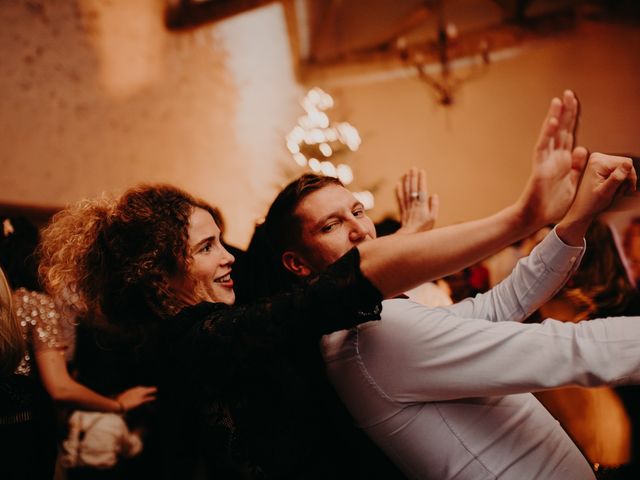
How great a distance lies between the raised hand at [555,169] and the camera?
0.82 metres

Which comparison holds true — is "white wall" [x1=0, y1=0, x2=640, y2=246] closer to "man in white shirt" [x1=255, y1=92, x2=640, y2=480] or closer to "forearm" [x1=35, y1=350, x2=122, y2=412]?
"forearm" [x1=35, y1=350, x2=122, y2=412]

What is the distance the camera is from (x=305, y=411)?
45.9 inches

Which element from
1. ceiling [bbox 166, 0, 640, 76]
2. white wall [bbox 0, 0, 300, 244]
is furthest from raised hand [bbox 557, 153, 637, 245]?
ceiling [bbox 166, 0, 640, 76]

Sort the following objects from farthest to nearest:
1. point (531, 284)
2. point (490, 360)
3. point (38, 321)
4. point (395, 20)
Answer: point (395, 20) → point (38, 321) → point (531, 284) → point (490, 360)

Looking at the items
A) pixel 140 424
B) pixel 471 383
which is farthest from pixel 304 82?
pixel 471 383

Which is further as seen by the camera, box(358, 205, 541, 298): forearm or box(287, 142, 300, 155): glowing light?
box(287, 142, 300, 155): glowing light

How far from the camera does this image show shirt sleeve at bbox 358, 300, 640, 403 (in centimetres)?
91

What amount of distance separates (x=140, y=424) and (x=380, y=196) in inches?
172

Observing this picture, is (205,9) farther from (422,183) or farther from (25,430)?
(25,430)

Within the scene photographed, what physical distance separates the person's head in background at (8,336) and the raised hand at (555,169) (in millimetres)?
1278

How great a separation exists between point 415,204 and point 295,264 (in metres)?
0.42

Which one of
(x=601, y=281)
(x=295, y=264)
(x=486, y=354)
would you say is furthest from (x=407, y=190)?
(x=601, y=281)

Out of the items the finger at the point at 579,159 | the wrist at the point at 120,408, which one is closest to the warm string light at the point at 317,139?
the wrist at the point at 120,408

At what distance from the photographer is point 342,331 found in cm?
→ 118
